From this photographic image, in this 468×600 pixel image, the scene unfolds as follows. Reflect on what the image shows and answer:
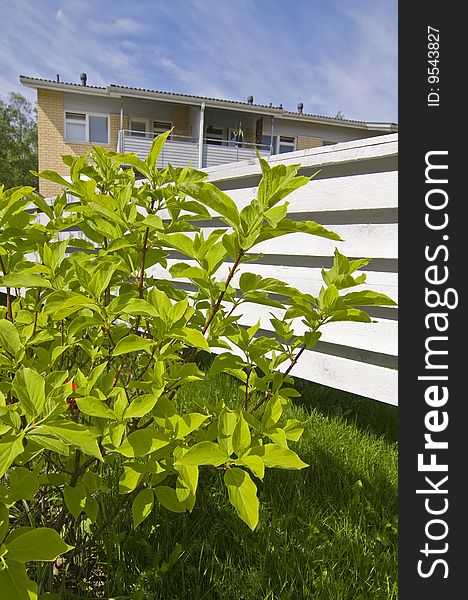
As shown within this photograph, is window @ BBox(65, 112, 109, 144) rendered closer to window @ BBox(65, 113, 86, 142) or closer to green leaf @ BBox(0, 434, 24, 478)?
window @ BBox(65, 113, 86, 142)

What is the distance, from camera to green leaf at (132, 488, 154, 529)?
3.07ft

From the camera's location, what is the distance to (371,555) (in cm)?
148

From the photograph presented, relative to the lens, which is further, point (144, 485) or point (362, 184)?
point (362, 184)

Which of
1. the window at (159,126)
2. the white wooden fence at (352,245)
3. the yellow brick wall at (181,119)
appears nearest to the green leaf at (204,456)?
the white wooden fence at (352,245)

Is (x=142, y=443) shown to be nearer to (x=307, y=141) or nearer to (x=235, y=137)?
(x=235, y=137)

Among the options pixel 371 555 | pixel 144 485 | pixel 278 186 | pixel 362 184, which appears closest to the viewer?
pixel 278 186

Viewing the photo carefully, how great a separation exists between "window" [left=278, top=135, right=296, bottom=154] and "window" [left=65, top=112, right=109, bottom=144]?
26.3ft

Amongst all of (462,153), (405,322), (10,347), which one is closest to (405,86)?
(462,153)

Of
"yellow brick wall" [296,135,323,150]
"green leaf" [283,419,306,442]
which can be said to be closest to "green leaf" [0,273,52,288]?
"green leaf" [283,419,306,442]

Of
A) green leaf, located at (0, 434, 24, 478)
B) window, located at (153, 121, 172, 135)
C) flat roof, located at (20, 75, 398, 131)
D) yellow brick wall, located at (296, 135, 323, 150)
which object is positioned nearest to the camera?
green leaf, located at (0, 434, 24, 478)

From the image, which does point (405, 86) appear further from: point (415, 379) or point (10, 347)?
point (10, 347)

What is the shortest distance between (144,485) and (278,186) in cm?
76

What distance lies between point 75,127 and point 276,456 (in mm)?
20826

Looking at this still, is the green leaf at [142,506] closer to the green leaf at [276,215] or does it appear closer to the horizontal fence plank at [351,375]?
the green leaf at [276,215]
